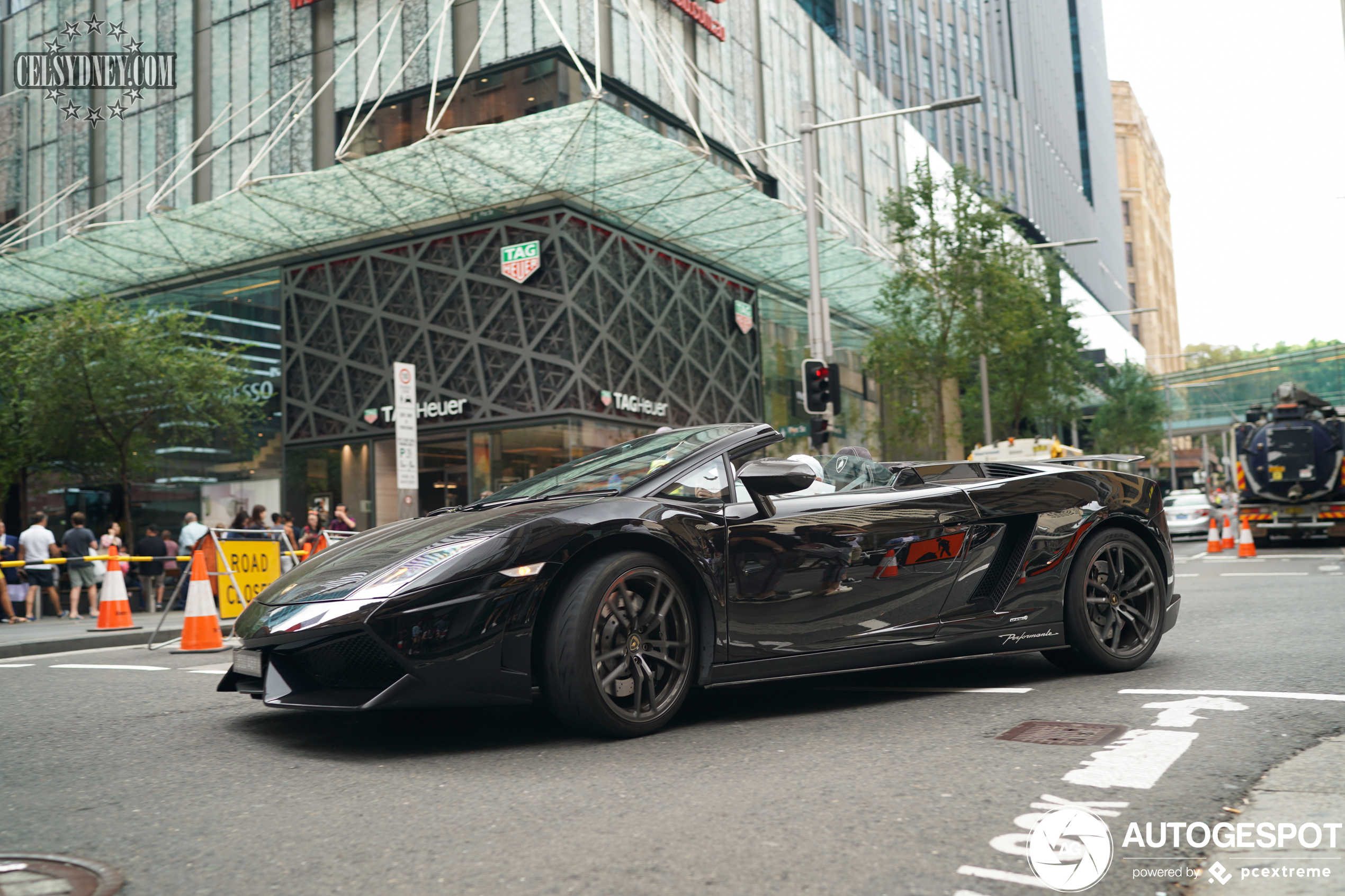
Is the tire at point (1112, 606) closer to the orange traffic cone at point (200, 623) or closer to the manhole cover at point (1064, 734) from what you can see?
the manhole cover at point (1064, 734)

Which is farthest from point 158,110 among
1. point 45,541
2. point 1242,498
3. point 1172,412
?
point 1172,412

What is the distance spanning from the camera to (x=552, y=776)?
3.51 meters

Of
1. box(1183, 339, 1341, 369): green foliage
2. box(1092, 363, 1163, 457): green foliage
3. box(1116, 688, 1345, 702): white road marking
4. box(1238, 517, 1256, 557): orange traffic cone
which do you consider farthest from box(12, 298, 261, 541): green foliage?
box(1183, 339, 1341, 369): green foliage

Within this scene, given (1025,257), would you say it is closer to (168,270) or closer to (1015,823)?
(168,270)

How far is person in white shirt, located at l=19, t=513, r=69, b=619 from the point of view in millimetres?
15727

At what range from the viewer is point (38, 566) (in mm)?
15867

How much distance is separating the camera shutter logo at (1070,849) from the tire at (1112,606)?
2470 millimetres

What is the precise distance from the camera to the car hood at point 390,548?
395 cm

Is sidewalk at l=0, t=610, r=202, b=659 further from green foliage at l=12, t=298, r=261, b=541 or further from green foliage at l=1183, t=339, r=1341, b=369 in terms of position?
green foliage at l=1183, t=339, r=1341, b=369

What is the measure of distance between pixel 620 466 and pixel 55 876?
2.63m

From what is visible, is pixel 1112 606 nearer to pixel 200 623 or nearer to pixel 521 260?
pixel 200 623

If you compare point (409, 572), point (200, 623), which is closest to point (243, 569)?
point (200, 623)

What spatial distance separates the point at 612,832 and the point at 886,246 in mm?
33974

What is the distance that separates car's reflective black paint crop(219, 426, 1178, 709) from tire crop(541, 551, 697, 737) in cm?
8
